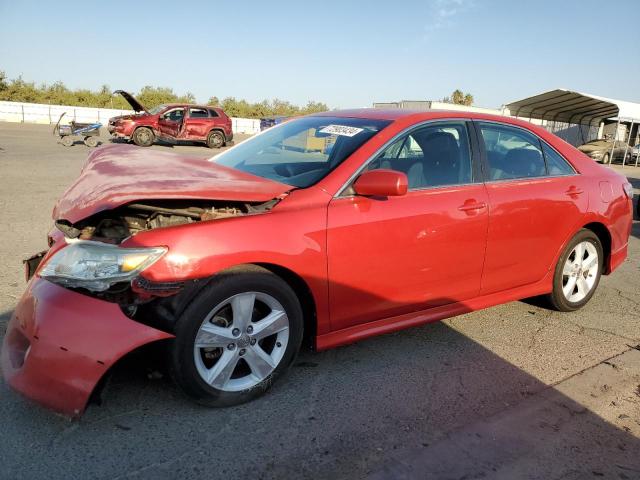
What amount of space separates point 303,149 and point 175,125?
60.5 ft

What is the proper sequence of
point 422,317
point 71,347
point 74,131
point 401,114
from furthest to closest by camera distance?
point 74,131 < point 401,114 < point 422,317 < point 71,347

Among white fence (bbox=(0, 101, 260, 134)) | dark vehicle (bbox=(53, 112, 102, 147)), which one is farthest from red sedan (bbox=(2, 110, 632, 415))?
white fence (bbox=(0, 101, 260, 134))

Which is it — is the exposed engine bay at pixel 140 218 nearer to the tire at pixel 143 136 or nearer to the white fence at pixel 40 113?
the tire at pixel 143 136

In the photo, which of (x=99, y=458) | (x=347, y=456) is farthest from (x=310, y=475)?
(x=99, y=458)

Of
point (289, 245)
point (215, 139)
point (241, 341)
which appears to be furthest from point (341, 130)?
point (215, 139)

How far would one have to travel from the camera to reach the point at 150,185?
2.51 metres

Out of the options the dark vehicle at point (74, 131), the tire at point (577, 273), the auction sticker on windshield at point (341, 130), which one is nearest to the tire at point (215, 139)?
the dark vehicle at point (74, 131)

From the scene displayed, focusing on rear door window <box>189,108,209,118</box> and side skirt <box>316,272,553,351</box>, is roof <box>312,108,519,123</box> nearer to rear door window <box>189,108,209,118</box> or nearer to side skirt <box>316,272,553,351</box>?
side skirt <box>316,272,553,351</box>

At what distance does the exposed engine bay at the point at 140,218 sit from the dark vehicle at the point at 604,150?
26144 mm

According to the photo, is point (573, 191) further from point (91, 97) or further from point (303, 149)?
point (91, 97)

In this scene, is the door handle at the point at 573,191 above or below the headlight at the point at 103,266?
above

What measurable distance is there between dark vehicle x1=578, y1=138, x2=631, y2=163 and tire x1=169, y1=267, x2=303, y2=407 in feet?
85.1

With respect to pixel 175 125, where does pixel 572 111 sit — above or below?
above

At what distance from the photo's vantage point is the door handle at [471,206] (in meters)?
Answer: 3.32
